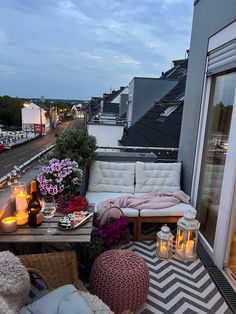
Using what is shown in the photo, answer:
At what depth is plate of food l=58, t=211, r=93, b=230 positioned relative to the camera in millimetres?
1774

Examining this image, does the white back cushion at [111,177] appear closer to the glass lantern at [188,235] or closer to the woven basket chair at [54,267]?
the glass lantern at [188,235]

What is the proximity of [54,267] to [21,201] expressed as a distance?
556 mm

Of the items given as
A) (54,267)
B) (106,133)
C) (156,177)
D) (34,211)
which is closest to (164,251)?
(156,177)

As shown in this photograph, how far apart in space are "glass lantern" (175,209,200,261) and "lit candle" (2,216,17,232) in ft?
5.41

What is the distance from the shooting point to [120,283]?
1.71m

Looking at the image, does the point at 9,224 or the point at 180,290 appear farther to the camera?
the point at 180,290

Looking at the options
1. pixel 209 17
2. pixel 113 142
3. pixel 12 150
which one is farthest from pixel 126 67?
pixel 209 17

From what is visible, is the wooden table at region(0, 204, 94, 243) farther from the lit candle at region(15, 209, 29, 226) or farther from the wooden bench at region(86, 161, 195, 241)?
the wooden bench at region(86, 161, 195, 241)

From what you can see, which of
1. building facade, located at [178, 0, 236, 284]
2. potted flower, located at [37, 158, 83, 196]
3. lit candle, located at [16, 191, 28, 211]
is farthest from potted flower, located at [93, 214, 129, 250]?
building facade, located at [178, 0, 236, 284]

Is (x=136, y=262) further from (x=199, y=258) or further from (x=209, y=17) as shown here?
(x=209, y=17)

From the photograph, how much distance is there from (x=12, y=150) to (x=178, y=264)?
27.3 meters

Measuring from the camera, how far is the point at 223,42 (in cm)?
244

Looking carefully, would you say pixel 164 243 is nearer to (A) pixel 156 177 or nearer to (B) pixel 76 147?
(A) pixel 156 177

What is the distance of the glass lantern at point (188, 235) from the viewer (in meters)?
A: 2.45
